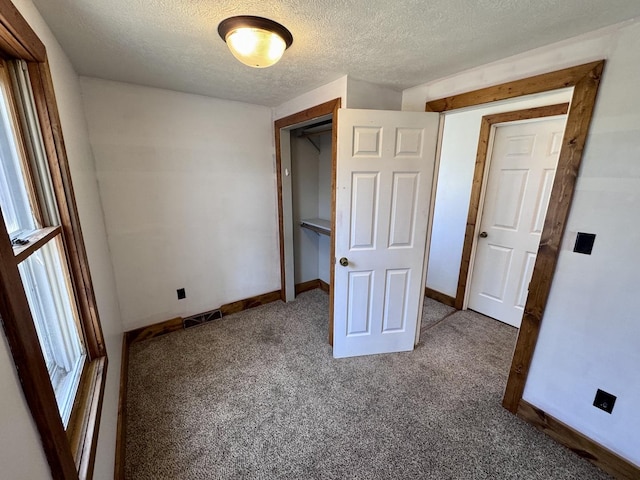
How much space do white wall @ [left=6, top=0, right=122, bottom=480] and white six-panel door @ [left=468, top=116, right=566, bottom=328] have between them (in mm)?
3137

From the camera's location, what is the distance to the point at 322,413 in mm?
1745

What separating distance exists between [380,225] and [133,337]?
2.40 meters

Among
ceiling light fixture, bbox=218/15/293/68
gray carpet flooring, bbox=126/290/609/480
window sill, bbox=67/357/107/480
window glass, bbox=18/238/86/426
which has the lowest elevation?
gray carpet flooring, bbox=126/290/609/480

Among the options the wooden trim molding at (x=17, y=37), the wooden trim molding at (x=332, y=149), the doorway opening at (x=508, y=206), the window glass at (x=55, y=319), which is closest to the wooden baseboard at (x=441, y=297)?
the doorway opening at (x=508, y=206)

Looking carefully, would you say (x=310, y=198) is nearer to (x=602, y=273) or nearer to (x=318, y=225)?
(x=318, y=225)

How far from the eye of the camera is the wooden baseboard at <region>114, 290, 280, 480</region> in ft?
4.60

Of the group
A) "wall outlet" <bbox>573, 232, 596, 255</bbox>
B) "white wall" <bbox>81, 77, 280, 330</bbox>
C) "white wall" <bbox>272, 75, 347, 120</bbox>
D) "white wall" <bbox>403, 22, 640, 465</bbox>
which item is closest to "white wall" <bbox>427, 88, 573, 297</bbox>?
"white wall" <bbox>403, 22, 640, 465</bbox>

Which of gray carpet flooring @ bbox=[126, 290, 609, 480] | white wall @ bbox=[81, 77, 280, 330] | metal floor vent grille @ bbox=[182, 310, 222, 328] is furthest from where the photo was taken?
metal floor vent grille @ bbox=[182, 310, 222, 328]

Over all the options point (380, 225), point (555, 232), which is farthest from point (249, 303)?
point (555, 232)

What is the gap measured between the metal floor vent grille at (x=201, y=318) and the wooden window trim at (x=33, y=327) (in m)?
1.22

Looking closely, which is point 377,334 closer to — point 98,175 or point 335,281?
point 335,281

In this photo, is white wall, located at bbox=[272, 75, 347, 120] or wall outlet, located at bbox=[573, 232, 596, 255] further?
white wall, located at bbox=[272, 75, 347, 120]

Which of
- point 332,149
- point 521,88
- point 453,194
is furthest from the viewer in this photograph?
point 453,194

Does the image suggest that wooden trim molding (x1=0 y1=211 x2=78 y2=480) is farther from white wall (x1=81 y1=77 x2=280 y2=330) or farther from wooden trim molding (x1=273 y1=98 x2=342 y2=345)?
white wall (x1=81 y1=77 x2=280 y2=330)
